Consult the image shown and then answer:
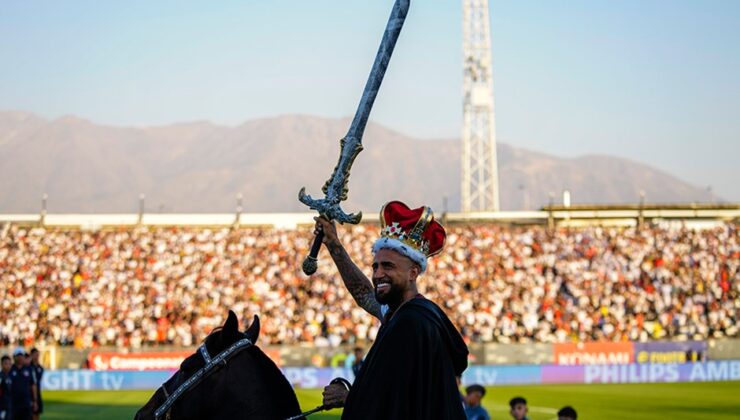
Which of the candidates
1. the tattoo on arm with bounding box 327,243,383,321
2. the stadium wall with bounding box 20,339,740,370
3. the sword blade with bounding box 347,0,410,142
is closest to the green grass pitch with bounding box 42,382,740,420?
the stadium wall with bounding box 20,339,740,370

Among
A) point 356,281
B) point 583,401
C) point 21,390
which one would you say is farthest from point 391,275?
point 583,401

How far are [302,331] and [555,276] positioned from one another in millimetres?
10456

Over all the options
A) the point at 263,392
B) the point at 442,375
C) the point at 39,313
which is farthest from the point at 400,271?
the point at 39,313

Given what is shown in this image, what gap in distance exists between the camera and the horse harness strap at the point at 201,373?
231 inches

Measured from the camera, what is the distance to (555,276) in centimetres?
4522

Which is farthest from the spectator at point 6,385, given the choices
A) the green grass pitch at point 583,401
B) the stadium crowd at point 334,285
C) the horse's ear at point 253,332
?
the horse's ear at point 253,332

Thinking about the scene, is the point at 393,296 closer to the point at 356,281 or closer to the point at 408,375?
the point at 408,375

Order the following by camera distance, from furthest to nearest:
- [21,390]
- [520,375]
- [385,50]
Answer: [520,375], [21,390], [385,50]

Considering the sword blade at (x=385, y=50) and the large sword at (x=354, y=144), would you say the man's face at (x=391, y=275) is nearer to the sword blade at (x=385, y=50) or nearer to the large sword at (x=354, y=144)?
the large sword at (x=354, y=144)

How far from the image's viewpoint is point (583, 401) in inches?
1261

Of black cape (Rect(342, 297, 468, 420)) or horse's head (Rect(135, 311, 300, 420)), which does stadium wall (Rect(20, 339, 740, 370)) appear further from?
black cape (Rect(342, 297, 468, 420))

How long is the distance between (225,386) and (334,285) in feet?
122

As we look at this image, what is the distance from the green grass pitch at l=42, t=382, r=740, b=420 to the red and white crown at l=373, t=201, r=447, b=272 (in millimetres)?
22004

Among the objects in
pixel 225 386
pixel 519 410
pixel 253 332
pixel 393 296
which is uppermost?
pixel 393 296
